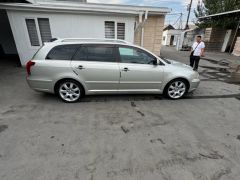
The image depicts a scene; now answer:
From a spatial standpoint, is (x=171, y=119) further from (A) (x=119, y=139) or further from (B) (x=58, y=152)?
(B) (x=58, y=152)

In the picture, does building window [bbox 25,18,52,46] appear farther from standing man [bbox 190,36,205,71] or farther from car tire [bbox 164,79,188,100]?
standing man [bbox 190,36,205,71]

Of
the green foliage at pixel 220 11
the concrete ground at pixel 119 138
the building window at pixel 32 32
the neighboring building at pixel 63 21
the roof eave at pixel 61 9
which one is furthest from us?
the green foliage at pixel 220 11

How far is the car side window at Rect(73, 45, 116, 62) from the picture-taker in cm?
387

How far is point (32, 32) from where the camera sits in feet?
24.6

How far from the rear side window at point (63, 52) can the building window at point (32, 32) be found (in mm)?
4832

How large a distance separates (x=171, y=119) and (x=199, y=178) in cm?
151

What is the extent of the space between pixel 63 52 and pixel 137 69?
1945 millimetres

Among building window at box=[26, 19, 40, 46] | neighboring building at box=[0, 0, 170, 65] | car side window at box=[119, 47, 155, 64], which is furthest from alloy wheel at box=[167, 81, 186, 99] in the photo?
building window at box=[26, 19, 40, 46]

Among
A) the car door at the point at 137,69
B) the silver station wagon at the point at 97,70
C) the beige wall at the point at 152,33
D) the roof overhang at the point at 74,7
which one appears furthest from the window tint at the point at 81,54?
the beige wall at the point at 152,33

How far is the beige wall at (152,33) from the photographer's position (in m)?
9.37

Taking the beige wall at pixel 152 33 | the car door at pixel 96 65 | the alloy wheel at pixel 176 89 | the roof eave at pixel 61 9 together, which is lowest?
the alloy wheel at pixel 176 89

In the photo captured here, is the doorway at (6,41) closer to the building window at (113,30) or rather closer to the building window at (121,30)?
the building window at (113,30)

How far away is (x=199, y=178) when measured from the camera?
2.04 m

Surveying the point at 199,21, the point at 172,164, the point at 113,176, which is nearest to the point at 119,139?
the point at 113,176
